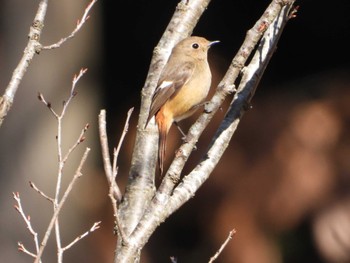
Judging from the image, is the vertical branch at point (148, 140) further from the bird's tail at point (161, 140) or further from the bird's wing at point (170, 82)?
the bird's wing at point (170, 82)

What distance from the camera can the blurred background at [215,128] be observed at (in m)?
6.16

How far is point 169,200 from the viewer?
296 centimetres

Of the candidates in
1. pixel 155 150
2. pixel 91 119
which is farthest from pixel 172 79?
pixel 91 119

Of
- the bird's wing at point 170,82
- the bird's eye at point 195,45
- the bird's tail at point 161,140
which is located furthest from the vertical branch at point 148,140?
the bird's eye at point 195,45

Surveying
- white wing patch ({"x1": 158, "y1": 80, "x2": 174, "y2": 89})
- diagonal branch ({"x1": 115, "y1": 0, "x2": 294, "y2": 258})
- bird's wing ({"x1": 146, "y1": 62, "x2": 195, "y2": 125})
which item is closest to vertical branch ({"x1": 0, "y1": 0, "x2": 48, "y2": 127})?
diagonal branch ({"x1": 115, "y1": 0, "x2": 294, "y2": 258})

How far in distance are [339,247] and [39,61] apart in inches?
109

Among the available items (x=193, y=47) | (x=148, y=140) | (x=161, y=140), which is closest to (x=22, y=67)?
(x=148, y=140)

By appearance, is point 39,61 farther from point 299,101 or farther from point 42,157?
point 299,101

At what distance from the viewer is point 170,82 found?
4.57 m

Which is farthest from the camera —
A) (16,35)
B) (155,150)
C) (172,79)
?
(16,35)

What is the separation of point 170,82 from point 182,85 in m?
0.10

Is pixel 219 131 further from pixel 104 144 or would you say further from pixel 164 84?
pixel 164 84

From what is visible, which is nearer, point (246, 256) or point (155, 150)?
point (155, 150)

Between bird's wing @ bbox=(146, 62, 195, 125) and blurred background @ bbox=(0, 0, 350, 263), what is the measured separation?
162cm
